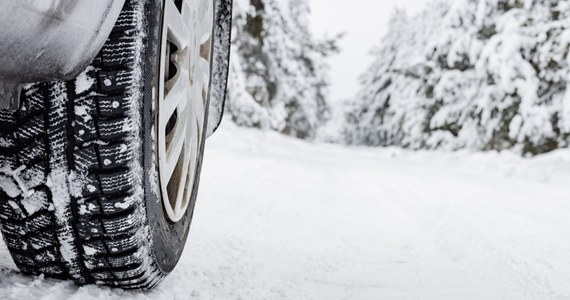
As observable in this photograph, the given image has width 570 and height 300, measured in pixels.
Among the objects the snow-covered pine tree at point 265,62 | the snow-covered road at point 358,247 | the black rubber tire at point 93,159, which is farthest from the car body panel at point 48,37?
the snow-covered pine tree at point 265,62

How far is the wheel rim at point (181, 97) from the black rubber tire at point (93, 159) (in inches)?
2.7

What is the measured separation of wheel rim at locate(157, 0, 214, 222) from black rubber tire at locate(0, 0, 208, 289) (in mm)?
69

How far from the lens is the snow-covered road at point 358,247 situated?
142 centimetres

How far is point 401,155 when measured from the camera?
1688cm

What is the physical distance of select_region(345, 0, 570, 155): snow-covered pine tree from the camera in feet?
31.7

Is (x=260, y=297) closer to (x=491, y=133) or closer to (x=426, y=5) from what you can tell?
(x=491, y=133)

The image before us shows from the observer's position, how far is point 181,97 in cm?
125

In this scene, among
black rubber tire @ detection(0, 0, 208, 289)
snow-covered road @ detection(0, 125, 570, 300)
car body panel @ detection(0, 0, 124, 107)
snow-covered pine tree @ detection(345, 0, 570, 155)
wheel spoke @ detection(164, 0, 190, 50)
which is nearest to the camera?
car body panel @ detection(0, 0, 124, 107)

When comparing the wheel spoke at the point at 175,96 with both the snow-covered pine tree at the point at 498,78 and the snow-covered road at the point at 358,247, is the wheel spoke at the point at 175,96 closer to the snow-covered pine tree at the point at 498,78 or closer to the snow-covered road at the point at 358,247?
the snow-covered road at the point at 358,247

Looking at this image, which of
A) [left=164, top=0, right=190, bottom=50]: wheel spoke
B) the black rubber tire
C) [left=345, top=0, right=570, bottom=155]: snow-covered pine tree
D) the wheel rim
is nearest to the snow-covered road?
the black rubber tire

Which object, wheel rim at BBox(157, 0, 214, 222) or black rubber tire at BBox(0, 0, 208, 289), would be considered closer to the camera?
black rubber tire at BBox(0, 0, 208, 289)

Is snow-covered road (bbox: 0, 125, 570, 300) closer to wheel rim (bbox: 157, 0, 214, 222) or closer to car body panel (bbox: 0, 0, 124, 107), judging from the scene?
wheel rim (bbox: 157, 0, 214, 222)


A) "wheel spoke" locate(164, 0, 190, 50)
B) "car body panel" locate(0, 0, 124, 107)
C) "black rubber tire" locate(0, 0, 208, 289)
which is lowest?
"black rubber tire" locate(0, 0, 208, 289)

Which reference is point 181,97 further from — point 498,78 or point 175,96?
point 498,78
